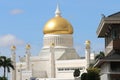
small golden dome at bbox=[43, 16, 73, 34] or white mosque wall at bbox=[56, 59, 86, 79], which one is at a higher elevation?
small golden dome at bbox=[43, 16, 73, 34]

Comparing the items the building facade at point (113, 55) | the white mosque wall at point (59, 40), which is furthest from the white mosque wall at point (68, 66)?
the building facade at point (113, 55)

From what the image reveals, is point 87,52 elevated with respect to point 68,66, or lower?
elevated

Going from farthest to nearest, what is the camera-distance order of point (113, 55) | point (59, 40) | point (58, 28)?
1. point (59, 40)
2. point (58, 28)
3. point (113, 55)

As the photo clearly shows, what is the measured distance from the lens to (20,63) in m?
126

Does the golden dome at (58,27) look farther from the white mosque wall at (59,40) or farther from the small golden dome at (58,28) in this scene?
the white mosque wall at (59,40)

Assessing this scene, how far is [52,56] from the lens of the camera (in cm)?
11844

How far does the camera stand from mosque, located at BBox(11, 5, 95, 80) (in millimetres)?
117000

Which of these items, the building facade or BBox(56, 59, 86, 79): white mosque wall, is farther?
BBox(56, 59, 86, 79): white mosque wall

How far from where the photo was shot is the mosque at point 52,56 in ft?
384

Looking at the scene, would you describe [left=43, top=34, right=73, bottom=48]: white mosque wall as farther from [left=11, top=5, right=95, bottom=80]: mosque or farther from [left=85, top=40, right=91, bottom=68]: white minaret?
[left=85, top=40, right=91, bottom=68]: white minaret

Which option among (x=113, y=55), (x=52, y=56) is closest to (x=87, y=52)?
(x=52, y=56)

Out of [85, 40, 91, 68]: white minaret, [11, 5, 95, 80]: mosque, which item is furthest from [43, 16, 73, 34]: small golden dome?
[85, 40, 91, 68]: white minaret

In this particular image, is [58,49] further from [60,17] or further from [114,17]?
[114,17]

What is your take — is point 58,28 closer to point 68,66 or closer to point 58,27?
point 58,27
